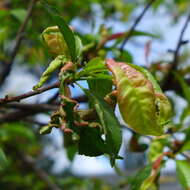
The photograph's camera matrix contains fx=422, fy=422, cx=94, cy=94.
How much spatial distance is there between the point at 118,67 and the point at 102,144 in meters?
0.15

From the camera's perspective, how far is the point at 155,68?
70.4 inches

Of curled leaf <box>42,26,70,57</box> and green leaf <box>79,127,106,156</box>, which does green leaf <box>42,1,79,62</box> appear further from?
green leaf <box>79,127,106,156</box>

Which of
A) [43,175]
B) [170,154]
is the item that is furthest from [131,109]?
[43,175]

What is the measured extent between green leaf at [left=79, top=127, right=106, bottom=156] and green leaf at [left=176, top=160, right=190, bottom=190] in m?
0.54

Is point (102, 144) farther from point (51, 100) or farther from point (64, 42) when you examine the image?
point (51, 100)

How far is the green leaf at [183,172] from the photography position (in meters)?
1.28

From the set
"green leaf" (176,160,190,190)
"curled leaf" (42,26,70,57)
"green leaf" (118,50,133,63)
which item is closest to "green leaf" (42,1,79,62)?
"curled leaf" (42,26,70,57)

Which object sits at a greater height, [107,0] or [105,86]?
[105,86]

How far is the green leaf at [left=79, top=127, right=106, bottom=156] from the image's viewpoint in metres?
0.81

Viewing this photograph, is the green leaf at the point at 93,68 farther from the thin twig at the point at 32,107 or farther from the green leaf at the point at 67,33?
the thin twig at the point at 32,107

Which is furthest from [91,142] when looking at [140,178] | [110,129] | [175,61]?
[175,61]

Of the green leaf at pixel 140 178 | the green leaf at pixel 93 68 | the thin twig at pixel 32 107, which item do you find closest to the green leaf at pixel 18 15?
the thin twig at pixel 32 107

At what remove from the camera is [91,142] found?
2.71 feet

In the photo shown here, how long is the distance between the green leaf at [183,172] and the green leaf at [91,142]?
54 centimetres
